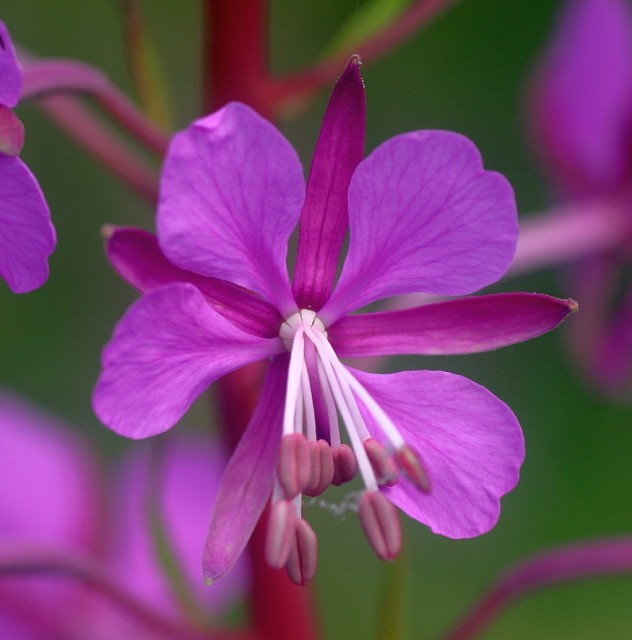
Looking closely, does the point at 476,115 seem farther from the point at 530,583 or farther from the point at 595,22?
the point at 530,583

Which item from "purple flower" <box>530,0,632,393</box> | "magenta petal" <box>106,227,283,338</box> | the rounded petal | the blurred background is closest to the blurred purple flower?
the rounded petal

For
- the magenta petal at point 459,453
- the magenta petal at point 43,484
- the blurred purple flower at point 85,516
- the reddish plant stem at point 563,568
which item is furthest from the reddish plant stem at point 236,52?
the magenta petal at point 43,484

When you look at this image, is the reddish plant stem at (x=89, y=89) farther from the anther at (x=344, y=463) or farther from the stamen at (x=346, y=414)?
the anther at (x=344, y=463)

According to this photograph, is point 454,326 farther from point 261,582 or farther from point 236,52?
point 261,582

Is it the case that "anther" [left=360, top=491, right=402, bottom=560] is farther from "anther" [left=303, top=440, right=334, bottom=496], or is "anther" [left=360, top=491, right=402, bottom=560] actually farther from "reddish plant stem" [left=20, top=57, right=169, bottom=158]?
"reddish plant stem" [left=20, top=57, right=169, bottom=158]

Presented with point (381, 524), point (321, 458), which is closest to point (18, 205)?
point (321, 458)

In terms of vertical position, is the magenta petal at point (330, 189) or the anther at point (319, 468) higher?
the magenta petal at point (330, 189)
